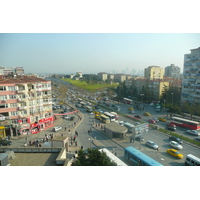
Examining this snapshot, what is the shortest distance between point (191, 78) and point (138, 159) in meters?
14.6

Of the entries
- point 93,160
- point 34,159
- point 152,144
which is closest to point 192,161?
point 152,144

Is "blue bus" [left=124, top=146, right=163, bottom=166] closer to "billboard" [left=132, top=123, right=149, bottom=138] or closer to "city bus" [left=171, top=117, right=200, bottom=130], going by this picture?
"billboard" [left=132, top=123, right=149, bottom=138]

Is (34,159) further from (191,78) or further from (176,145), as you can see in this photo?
(191,78)

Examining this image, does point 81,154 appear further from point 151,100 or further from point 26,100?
point 151,100

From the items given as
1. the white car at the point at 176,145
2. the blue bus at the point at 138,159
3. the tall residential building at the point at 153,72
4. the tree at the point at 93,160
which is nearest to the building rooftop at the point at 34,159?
the tree at the point at 93,160

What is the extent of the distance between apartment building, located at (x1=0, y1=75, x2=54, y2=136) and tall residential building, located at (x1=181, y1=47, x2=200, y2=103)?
1464 centimetres

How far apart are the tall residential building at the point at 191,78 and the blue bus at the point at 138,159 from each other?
13046 mm

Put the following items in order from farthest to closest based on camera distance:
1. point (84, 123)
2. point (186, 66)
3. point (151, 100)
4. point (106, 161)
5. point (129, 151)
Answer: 1. point (151, 100)
2. point (186, 66)
3. point (84, 123)
4. point (129, 151)
5. point (106, 161)

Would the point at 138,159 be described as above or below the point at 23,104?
below

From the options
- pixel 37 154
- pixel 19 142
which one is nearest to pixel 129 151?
pixel 37 154

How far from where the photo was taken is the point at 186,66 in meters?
18.3

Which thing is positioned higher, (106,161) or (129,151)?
(106,161)

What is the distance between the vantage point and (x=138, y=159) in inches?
260

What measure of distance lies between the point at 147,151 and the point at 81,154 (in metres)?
4.42
